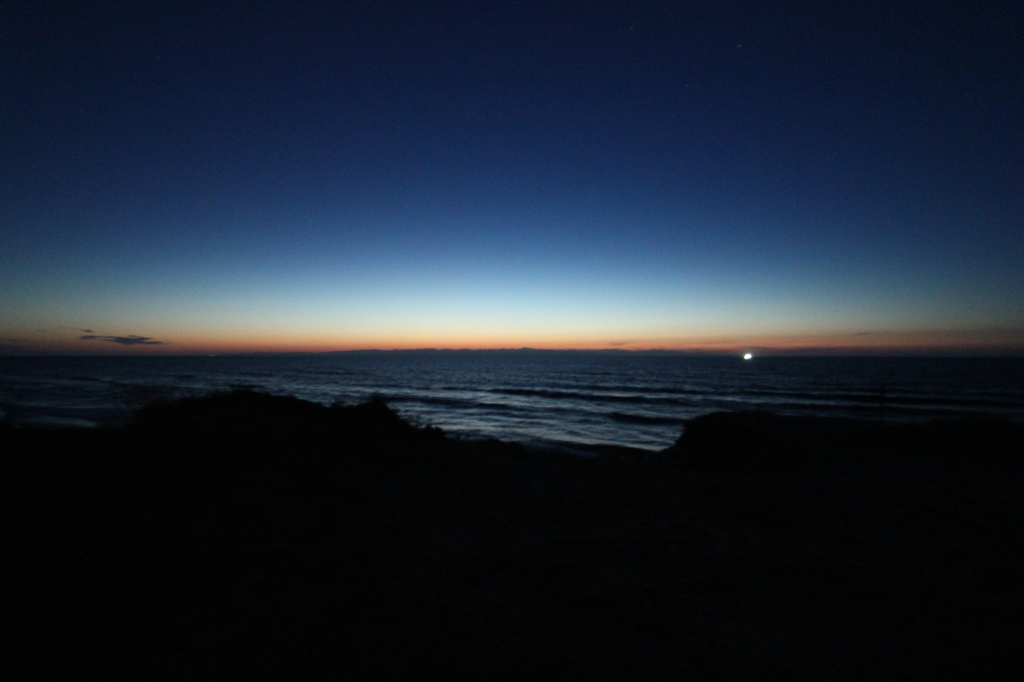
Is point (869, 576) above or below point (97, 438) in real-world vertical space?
below

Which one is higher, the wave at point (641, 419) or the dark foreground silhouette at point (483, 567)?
the dark foreground silhouette at point (483, 567)

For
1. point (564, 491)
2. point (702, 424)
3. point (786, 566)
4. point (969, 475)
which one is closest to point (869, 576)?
point (786, 566)

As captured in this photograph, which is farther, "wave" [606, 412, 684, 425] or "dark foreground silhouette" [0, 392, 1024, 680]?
"wave" [606, 412, 684, 425]

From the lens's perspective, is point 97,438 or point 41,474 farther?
point 97,438

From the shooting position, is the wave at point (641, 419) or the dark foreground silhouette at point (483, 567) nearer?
the dark foreground silhouette at point (483, 567)

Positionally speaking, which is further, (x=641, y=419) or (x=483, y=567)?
(x=641, y=419)

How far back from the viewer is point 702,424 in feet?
49.6

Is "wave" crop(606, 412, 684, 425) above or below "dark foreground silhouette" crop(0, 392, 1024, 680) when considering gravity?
below

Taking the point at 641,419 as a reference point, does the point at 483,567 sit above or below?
above

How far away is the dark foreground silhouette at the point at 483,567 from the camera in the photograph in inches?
131

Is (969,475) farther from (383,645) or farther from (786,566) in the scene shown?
(383,645)

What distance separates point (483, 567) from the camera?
4820mm

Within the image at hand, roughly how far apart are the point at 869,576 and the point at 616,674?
3.41 meters

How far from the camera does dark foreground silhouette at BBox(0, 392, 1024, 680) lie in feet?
10.9
